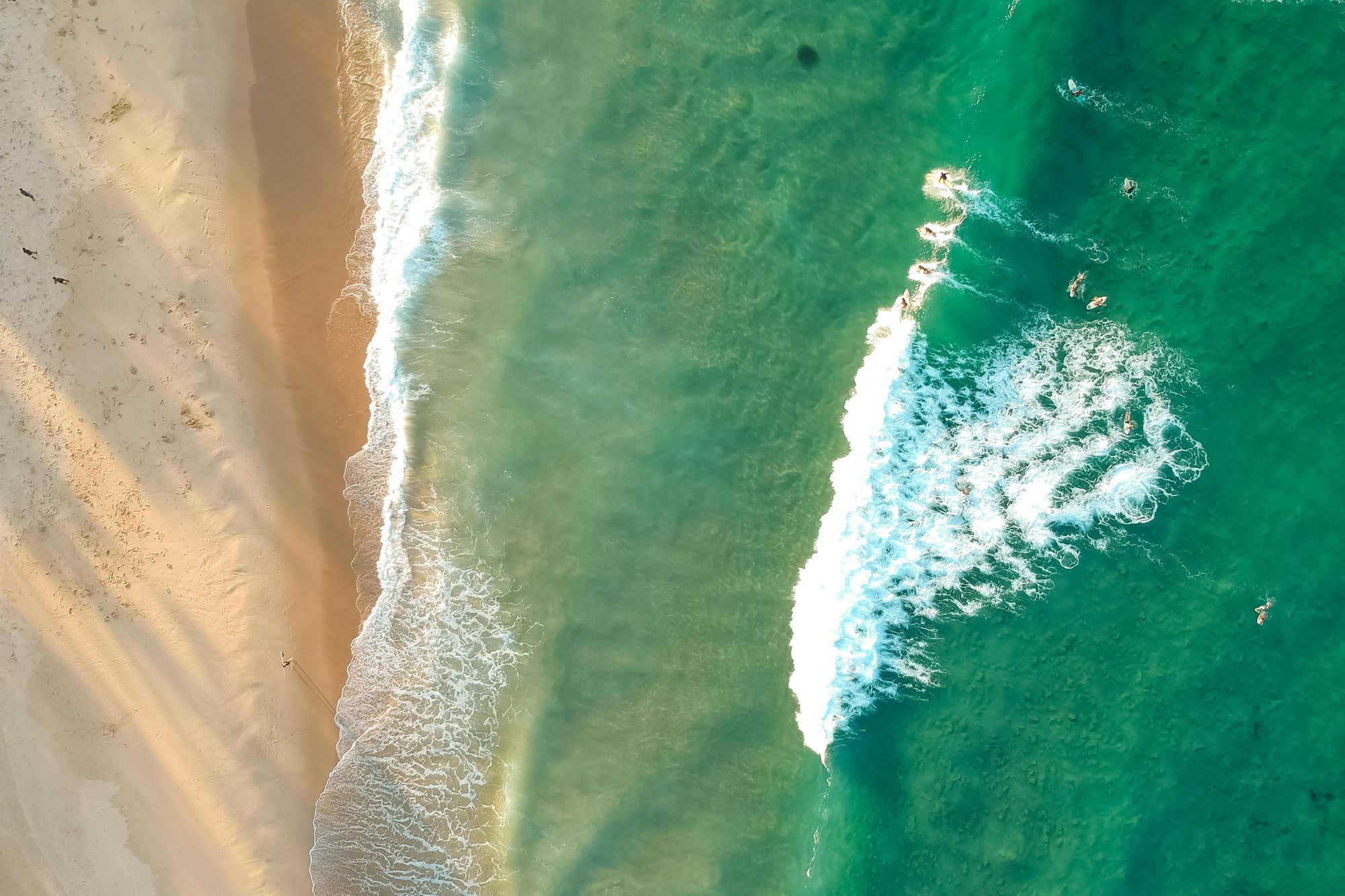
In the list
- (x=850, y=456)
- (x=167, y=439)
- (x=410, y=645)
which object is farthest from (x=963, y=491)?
(x=167, y=439)

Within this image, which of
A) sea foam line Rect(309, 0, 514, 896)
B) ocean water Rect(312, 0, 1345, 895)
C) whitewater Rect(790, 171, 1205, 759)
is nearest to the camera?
ocean water Rect(312, 0, 1345, 895)

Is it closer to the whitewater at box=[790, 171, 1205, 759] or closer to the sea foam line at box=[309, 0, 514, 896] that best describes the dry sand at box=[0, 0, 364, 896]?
the sea foam line at box=[309, 0, 514, 896]

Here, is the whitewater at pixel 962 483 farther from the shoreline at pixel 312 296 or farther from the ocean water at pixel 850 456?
the shoreline at pixel 312 296

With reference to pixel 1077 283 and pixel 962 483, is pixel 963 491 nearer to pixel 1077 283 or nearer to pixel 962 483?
pixel 962 483

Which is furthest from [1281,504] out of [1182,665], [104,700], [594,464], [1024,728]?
[104,700]

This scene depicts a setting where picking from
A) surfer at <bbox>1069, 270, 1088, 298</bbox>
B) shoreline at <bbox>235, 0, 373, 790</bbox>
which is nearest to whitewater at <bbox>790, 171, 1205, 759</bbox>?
surfer at <bbox>1069, 270, 1088, 298</bbox>

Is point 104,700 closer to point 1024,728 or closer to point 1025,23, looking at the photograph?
point 1024,728
